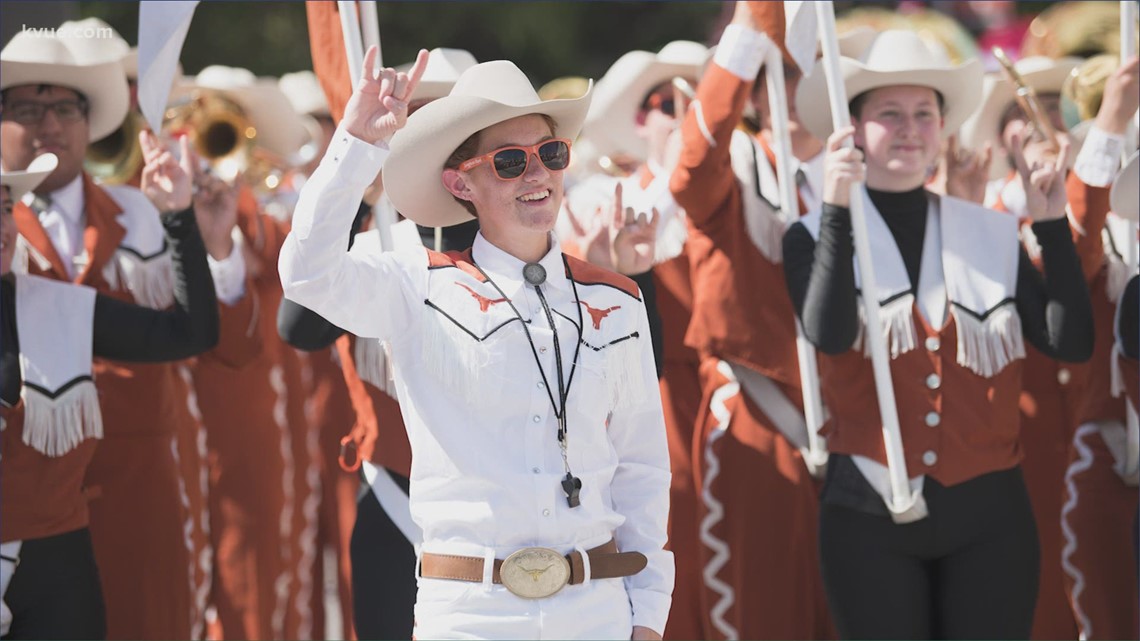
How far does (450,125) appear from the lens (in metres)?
3.99

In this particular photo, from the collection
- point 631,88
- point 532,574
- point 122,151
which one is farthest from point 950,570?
point 122,151

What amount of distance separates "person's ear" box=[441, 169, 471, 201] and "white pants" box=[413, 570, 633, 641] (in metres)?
0.92

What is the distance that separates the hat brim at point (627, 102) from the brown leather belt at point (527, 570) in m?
4.27

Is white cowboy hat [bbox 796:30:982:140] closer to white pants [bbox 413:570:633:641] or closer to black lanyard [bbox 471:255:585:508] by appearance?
black lanyard [bbox 471:255:585:508]

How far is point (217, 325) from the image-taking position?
5516mm

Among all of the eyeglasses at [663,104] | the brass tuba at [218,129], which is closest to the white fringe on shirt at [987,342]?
the eyeglasses at [663,104]

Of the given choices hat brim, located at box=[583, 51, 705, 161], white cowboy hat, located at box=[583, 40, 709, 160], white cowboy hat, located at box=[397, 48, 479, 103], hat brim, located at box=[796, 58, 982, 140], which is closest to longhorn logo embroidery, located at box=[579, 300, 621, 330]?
white cowboy hat, located at box=[397, 48, 479, 103]

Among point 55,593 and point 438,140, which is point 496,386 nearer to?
point 438,140

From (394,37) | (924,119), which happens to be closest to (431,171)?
(924,119)

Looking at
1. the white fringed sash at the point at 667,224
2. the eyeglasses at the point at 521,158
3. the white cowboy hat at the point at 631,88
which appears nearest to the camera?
the eyeglasses at the point at 521,158

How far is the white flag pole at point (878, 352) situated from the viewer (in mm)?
5141

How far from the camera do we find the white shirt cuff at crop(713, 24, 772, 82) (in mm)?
5492

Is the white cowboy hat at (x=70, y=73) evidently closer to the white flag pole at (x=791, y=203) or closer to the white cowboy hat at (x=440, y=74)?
the white cowboy hat at (x=440, y=74)

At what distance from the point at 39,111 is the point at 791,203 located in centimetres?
262
